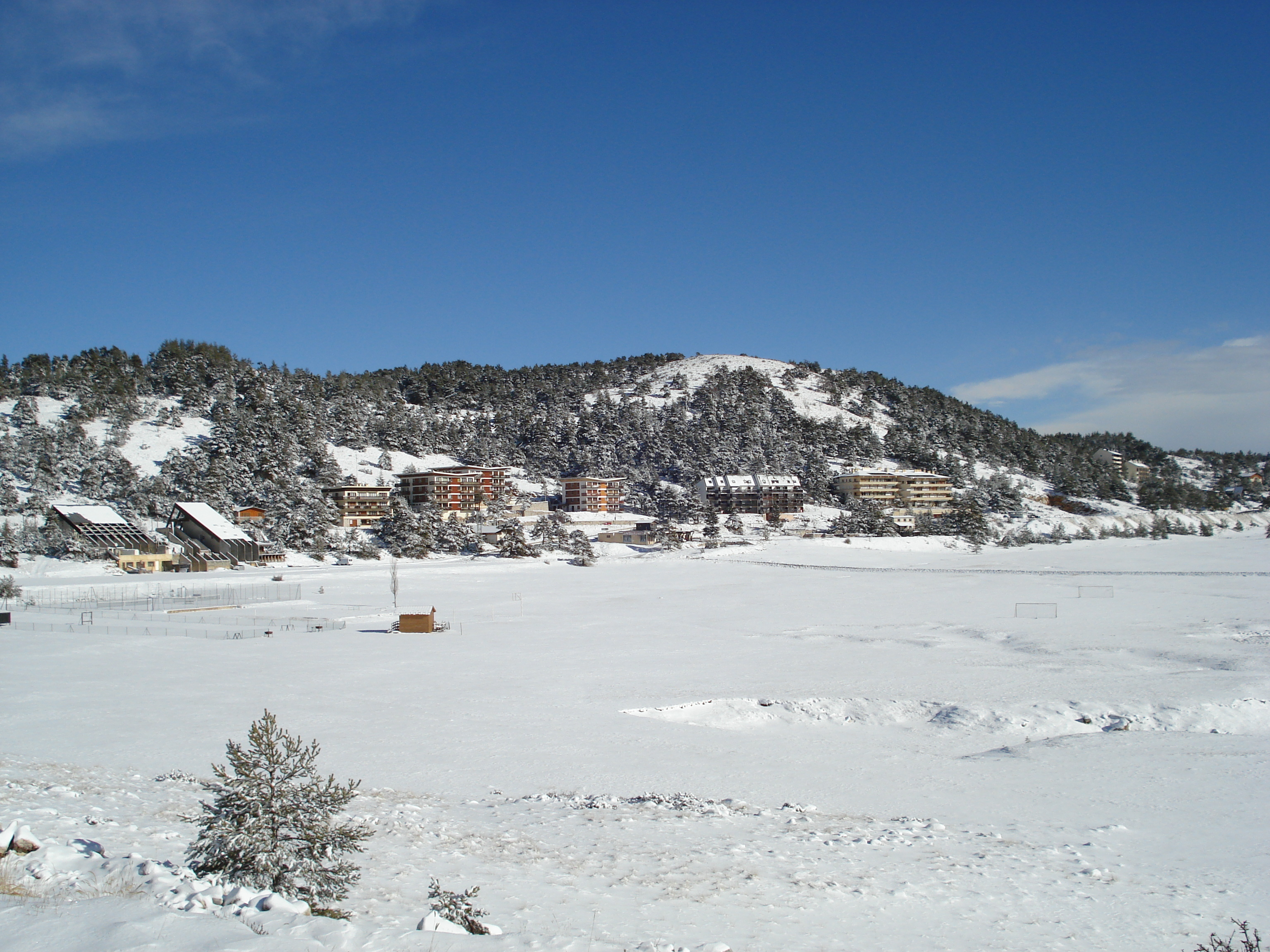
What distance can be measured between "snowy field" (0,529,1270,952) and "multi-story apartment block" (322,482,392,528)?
53.9 metres

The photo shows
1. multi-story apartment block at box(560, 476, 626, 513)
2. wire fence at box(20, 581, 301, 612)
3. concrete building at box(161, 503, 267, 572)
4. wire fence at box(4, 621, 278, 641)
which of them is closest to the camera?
wire fence at box(4, 621, 278, 641)

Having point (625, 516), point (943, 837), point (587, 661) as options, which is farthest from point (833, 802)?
point (625, 516)

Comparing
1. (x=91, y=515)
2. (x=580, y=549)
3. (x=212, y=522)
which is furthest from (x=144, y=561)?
(x=580, y=549)

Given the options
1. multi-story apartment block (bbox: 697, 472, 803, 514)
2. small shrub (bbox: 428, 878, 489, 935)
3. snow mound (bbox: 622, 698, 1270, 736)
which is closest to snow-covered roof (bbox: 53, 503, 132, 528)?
snow mound (bbox: 622, 698, 1270, 736)

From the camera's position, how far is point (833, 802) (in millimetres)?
13742

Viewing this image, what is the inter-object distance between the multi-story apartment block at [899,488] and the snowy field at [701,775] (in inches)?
3155

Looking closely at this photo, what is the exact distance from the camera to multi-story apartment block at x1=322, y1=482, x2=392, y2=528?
85.5 metres

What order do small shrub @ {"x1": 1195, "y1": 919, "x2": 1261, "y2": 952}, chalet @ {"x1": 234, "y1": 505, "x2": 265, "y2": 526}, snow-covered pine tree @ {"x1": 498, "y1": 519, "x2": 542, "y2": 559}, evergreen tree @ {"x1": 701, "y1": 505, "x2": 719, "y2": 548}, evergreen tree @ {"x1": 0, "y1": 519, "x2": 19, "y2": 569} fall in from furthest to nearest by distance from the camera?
1. evergreen tree @ {"x1": 701, "y1": 505, "x2": 719, "y2": 548}
2. snow-covered pine tree @ {"x1": 498, "y1": 519, "x2": 542, "y2": 559}
3. chalet @ {"x1": 234, "y1": 505, "x2": 265, "y2": 526}
4. evergreen tree @ {"x1": 0, "y1": 519, "x2": 19, "y2": 569}
5. small shrub @ {"x1": 1195, "y1": 919, "x2": 1261, "y2": 952}

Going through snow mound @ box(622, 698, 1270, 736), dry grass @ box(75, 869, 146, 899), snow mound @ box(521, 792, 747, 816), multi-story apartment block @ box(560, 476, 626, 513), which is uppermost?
multi-story apartment block @ box(560, 476, 626, 513)

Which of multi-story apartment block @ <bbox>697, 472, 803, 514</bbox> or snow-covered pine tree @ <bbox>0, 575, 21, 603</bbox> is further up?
multi-story apartment block @ <bbox>697, 472, 803, 514</bbox>

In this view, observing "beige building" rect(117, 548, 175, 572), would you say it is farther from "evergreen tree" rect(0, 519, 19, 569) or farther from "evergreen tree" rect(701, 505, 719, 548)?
"evergreen tree" rect(701, 505, 719, 548)

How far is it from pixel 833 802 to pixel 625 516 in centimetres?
8845

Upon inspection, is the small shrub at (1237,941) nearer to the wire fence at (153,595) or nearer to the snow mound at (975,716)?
the snow mound at (975,716)

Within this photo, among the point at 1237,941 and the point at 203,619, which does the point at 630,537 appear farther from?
the point at 1237,941
